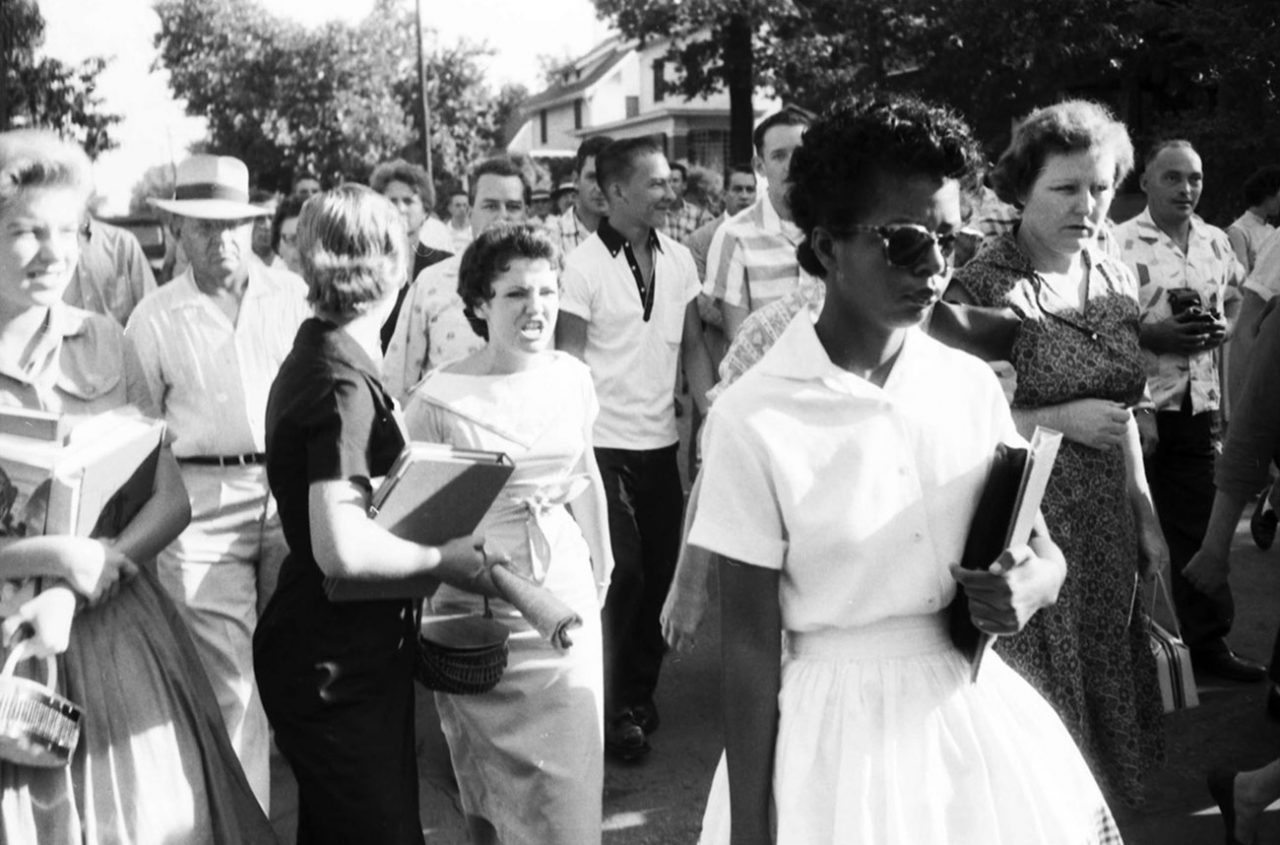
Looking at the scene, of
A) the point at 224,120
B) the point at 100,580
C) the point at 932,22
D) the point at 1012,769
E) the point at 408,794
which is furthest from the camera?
the point at 224,120

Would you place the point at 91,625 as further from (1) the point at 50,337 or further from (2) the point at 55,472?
(1) the point at 50,337

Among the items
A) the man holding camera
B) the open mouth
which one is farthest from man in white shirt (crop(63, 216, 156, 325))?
the man holding camera

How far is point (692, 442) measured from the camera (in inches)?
290

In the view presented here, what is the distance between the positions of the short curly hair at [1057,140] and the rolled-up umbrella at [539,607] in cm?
185

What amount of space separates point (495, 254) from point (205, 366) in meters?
1.22

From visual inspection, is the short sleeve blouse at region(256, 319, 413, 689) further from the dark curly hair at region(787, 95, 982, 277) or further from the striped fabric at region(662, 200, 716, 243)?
the striped fabric at region(662, 200, 716, 243)

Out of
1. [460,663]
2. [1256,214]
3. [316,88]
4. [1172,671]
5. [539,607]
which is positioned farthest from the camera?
[316,88]

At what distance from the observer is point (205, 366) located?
4676 mm

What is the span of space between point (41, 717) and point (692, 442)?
485 centimetres

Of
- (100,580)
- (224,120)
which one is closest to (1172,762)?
(100,580)

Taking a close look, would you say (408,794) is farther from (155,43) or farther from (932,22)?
(155,43)

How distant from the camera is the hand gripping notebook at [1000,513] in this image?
2.28m

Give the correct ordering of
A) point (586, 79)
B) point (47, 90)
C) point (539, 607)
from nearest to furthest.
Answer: point (539, 607)
point (47, 90)
point (586, 79)

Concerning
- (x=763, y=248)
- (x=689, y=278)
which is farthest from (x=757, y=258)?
(x=689, y=278)
